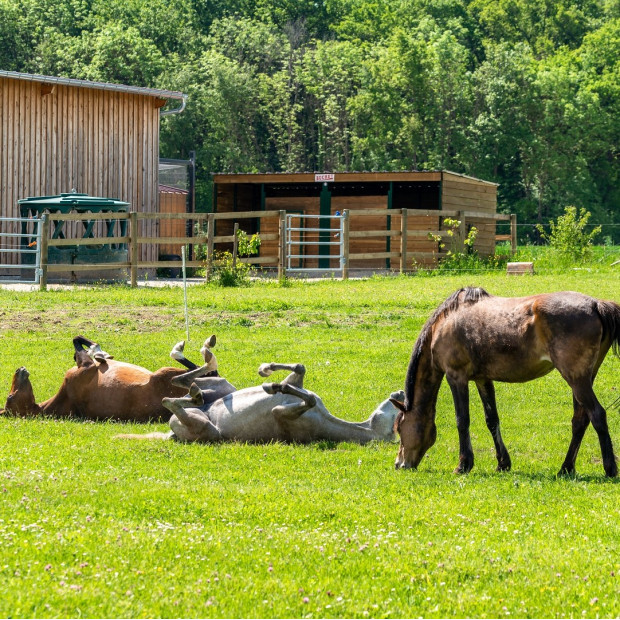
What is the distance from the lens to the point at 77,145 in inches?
1152

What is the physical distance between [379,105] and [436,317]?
5423cm

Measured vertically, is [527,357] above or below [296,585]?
above

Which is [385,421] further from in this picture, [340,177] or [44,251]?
[340,177]

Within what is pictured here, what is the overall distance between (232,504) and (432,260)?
23.8 meters

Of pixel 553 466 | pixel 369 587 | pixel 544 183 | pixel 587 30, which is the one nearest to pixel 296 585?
pixel 369 587

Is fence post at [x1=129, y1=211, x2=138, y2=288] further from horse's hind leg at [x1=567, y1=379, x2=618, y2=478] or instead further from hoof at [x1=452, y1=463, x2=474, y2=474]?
horse's hind leg at [x1=567, y1=379, x2=618, y2=478]

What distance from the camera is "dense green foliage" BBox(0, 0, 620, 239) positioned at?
198 feet

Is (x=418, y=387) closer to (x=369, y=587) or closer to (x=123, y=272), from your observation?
(x=369, y=587)

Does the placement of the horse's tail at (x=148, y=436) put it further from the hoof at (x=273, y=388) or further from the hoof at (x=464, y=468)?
the hoof at (x=464, y=468)

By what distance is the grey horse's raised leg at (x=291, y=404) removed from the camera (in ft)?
30.4

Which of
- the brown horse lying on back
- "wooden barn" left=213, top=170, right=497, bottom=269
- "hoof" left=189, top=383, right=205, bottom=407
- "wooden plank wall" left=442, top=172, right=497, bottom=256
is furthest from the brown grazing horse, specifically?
"wooden plank wall" left=442, top=172, right=497, bottom=256

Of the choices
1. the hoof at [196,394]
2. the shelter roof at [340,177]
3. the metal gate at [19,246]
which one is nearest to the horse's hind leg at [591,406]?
the hoof at [196,394]

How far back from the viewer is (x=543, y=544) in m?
5.96

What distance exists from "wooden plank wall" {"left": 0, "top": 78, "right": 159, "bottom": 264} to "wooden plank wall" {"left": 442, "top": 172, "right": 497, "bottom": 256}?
8.59 metres
